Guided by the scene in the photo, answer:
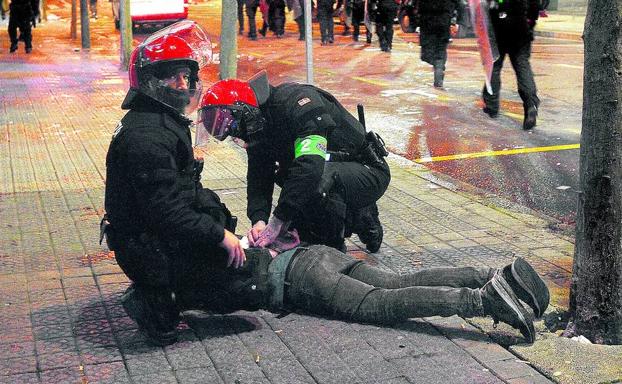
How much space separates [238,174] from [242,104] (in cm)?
375

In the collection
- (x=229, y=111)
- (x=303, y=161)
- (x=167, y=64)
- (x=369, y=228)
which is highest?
(x=167, y=64)

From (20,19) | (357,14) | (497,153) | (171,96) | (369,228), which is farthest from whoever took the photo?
(357,14)

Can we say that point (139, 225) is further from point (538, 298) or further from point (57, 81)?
point (57, 81)

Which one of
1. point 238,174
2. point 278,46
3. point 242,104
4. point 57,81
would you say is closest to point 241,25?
point 278,46

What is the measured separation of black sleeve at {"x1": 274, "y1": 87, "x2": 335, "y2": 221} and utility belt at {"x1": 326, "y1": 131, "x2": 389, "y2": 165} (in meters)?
0.57

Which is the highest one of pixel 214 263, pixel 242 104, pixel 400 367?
pixel 242 104

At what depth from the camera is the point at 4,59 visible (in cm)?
1994

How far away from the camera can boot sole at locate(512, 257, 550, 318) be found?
4598mm

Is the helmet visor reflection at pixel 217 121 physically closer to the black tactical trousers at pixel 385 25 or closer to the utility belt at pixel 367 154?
the utility belt at pixel 367 154

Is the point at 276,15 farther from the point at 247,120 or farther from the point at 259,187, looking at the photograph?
the point at 247,120

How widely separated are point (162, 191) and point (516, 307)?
5.58 feet

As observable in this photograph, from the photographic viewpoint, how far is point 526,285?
181 inches

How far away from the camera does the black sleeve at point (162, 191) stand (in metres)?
4.50

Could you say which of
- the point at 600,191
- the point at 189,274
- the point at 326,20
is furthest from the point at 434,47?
the point at 189,274
